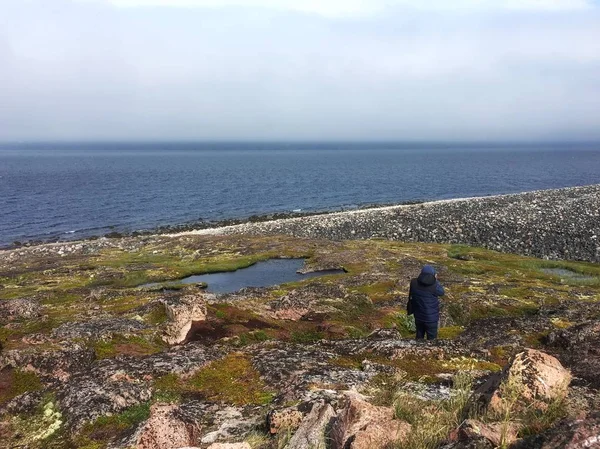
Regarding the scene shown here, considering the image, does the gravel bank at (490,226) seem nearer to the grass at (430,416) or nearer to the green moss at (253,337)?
the green moss at (253,337)

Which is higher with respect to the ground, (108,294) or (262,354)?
(262,354)

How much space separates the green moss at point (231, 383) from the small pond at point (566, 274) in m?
44.6

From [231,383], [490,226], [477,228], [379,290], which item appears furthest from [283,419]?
[490,226]

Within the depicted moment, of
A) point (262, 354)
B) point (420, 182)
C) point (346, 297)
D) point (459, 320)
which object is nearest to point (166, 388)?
point (262, 354)

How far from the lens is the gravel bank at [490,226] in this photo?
66.1m

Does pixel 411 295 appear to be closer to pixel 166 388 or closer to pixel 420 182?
pixel 166 388

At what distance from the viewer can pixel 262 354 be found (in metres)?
17.7

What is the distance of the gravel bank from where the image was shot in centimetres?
6606

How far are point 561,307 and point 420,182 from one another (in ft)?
526

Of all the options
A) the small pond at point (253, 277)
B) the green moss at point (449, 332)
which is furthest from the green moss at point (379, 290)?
the small pond at point (253, 277)

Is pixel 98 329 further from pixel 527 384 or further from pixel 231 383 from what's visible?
pixel 527 384

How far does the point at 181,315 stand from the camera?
76.3 ft

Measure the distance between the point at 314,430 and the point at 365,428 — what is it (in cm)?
141

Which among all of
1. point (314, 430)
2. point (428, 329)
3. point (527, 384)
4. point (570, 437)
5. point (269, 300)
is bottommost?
point (269, 300)
